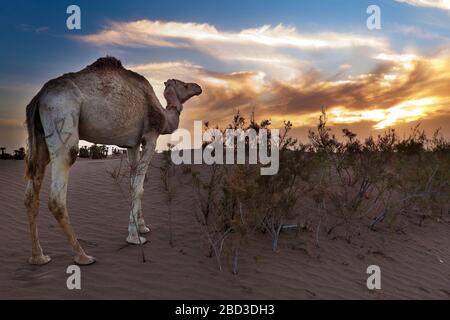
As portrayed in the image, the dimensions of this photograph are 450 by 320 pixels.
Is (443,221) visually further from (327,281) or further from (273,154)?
(327,281)

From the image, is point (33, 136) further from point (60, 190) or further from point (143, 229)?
point (143, 229)

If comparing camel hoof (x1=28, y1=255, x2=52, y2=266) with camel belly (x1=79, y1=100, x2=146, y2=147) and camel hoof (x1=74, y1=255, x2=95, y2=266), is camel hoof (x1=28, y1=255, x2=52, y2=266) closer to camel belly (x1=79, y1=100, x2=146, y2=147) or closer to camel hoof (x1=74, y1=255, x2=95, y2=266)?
camel hoof (x1=74, y1=255, x2=95, y2=266)

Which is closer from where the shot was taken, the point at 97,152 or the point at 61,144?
the point at 61,144

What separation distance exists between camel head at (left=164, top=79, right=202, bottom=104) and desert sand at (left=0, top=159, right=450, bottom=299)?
2.51 m

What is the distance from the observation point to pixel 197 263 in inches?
237

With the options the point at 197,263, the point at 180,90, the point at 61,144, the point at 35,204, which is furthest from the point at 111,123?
the point at 180,90

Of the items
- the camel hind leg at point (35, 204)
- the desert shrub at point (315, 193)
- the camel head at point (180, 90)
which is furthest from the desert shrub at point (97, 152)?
the camel hind leg at point (35, 204)

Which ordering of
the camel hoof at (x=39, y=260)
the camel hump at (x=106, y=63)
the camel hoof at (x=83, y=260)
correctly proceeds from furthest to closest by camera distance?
the camel hump at (x=106, y=63)
the camel hoof at (x=39, y=260)
the camel hoof at (x=83, y=260)

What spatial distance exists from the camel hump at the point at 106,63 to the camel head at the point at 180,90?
56.6 inches

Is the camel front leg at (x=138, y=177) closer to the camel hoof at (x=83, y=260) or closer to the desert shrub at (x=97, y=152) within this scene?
the camel hoof at (x=83, y=260)

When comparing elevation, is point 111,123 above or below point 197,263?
above

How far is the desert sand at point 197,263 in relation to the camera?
518 cm

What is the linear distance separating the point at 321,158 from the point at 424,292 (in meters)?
4.13

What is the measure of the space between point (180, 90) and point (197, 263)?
3.89 metres
